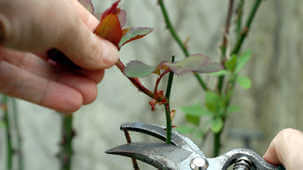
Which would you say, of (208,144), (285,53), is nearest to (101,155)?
(208,144)

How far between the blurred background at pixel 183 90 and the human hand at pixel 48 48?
0.77 metres

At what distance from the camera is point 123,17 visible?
322mm

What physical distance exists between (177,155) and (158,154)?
2 centimetres

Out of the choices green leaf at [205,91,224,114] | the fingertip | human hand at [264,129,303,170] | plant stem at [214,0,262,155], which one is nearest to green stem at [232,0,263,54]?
plant stem at [214,0,262,155]

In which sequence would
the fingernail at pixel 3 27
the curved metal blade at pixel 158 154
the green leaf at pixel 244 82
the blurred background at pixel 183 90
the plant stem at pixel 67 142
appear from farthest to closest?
the blurred background at pixel 183 90, the plant stem at pixel 67 142, the green leaf at pixel 244 82, the curved metal blade at pixel 158 154, the fingernail at pixel 3 27

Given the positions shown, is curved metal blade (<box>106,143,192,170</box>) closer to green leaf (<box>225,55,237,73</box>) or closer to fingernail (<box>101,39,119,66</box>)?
fingernail (<box>101,39,119,66</box>)

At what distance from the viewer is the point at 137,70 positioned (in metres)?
0.28

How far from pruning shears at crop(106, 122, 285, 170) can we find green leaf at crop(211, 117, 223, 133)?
208 mm

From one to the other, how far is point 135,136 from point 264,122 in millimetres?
394

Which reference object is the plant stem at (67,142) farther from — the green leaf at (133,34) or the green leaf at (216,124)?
the green leaf at (133,34)

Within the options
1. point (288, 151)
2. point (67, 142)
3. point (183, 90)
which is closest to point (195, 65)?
point (288, 151)

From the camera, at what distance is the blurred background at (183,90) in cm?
110

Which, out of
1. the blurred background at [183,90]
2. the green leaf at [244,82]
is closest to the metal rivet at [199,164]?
the green leaf at [244,82]

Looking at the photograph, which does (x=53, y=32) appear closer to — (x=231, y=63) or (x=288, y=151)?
(x=288, y=151)
